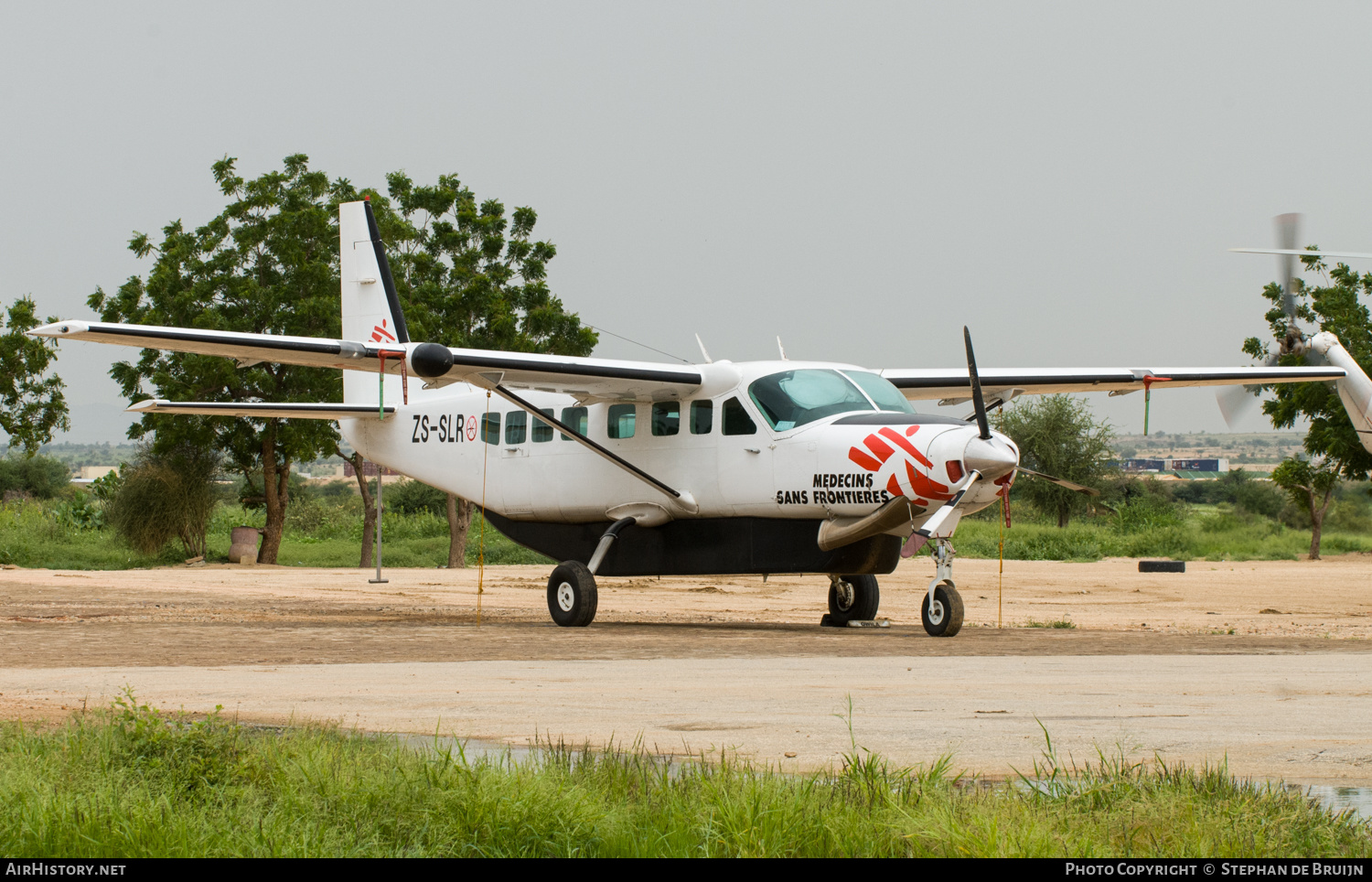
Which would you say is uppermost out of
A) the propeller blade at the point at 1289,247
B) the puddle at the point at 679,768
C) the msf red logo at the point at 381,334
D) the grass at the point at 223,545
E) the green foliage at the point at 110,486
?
the propeller blade at the point at 1289,247

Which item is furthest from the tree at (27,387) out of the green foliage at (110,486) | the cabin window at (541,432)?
the cabin window at (541,432)

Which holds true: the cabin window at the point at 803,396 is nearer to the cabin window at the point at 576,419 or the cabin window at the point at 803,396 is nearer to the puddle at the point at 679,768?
the cabin window at the point at 576,419

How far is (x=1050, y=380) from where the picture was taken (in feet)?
64.6

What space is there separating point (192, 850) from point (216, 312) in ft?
117

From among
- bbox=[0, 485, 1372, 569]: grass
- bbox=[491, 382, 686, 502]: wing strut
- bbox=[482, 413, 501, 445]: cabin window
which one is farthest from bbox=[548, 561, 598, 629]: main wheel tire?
bbox=[0, 485, 1372, 569]: grass

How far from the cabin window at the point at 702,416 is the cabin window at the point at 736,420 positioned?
0.76ft

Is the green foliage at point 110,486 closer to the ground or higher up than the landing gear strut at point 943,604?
higher up

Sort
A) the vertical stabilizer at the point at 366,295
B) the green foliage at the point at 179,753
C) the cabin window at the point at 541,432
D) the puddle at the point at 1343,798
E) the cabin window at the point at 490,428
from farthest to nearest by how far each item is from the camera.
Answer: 1. the vertical stabilizer at the point at 366,295
2. the cabin window at the point at 490,428
3. the cabin window at the point at 541,432
4. the green foliage at the point at 179,753
5. the puddle at the point at 1343,798

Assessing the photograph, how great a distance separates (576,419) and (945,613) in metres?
6.08

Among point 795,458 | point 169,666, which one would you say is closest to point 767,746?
point 169,666

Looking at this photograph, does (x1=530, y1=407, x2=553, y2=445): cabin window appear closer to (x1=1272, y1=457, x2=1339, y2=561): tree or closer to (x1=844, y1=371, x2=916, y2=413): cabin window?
(x1=844, y1=371, x2=916, y2=413): cabin window

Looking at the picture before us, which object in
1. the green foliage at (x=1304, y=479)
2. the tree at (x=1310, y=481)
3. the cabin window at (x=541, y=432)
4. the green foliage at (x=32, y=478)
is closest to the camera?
the cabin window at (x=541, y=432)

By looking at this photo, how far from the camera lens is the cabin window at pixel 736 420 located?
17250 millimetres
